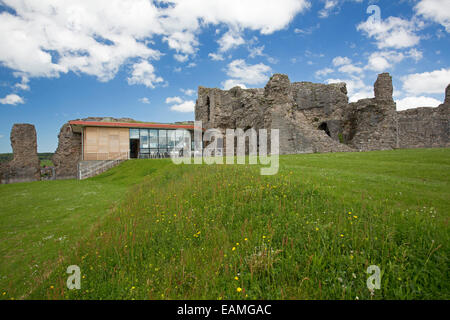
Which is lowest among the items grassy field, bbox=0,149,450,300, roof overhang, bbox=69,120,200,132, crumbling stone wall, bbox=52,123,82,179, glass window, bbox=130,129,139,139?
grassy field, bbox=0,149,450,300

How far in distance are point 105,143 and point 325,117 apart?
38.4 metres

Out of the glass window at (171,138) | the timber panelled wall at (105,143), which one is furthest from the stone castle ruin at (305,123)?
the glass window at (171,138)

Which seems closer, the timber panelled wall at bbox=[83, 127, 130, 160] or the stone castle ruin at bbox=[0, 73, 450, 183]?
the stone castle ruin at bbox=[0, 73, 450, 183]

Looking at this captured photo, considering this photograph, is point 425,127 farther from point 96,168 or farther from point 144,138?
point 96,168

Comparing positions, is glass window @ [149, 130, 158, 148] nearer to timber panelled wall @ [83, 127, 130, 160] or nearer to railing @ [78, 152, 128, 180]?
timber panelled wall @ [83, 127, 130, 160]

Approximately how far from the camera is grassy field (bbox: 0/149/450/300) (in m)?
3.23

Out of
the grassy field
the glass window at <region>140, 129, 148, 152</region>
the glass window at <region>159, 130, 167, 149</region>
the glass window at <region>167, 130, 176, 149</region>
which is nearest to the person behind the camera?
the grassy field

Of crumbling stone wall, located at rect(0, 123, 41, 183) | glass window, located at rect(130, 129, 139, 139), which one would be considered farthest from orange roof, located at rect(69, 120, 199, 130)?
crumbling stone wall, located at rect(0, 123, 41, 183)

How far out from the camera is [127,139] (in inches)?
1209

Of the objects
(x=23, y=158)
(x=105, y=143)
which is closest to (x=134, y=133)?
(x=105, y=143)

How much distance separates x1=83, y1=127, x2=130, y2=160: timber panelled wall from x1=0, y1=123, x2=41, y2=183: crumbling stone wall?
320 inches
